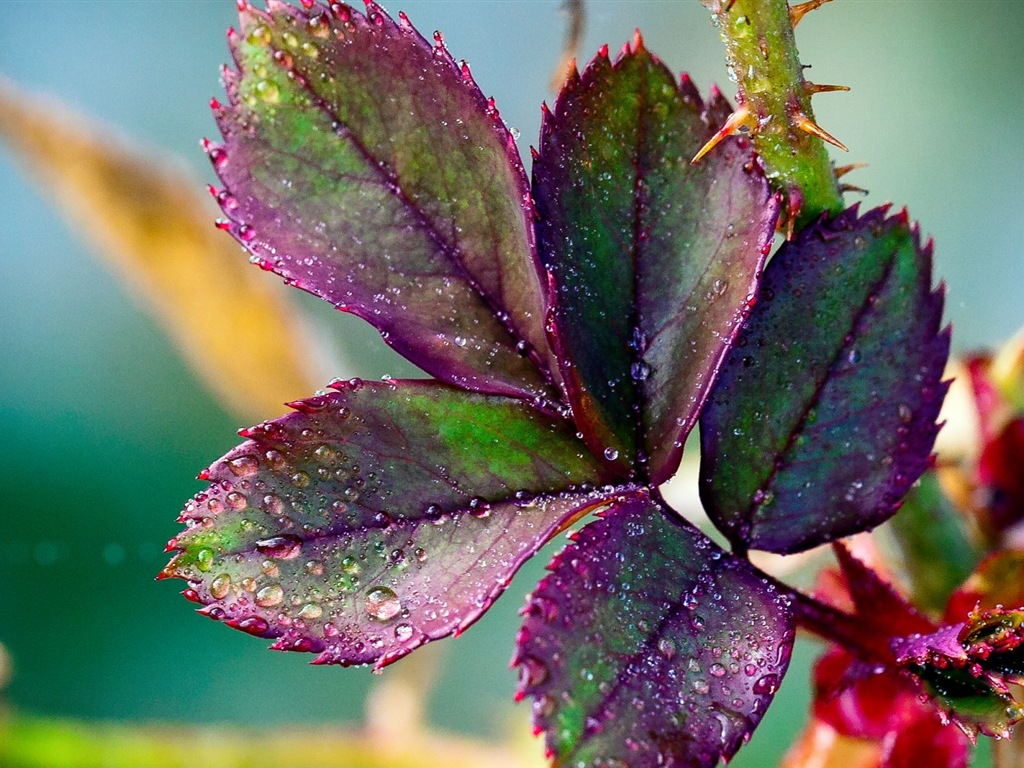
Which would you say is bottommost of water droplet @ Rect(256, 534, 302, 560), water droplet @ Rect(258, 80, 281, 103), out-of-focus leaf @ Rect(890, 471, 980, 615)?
out-of-focus leaf @ Rect(890, 471, 980, 615)

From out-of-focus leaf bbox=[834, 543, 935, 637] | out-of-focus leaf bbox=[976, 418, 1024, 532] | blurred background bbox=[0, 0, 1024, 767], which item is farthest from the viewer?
blurred background bbox=[0, 0, 1024, 767]

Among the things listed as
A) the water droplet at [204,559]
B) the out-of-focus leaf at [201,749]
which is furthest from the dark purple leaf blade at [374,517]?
the out-of-focus leaf at [201,749]

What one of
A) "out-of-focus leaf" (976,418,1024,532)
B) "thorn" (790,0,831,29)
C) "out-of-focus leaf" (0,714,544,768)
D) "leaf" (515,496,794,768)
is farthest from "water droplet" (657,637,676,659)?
"out-of-focus leaf" (0,714,544,768)

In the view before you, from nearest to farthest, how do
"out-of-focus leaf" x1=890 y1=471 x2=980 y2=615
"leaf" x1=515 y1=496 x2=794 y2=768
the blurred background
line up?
1. "leaf" x1=515 y1=496 x2=794 y2=768
2. "out-of-focus leaf" x1=890 y1=471 x2=980 y2=615
3. the blurred background

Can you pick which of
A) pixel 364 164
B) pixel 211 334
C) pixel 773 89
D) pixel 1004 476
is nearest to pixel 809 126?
pixel 773 89

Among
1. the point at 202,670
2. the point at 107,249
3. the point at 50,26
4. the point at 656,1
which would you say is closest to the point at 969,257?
the point at 656,1

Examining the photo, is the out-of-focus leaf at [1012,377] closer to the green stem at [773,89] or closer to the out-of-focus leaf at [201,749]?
the green stem at [773,89]

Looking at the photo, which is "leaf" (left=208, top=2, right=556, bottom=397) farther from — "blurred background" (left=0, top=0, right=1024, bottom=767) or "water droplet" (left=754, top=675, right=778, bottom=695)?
"blurred background" (left=0, top=0, right=1024, bottom=767)

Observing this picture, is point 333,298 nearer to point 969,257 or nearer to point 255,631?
point 255,631
